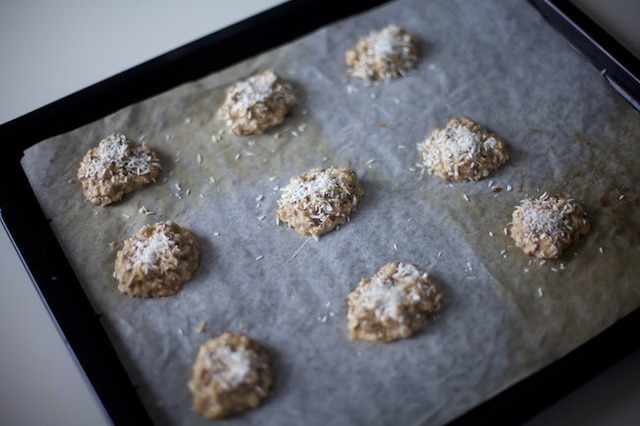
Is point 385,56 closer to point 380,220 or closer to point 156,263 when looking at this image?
point 380,220

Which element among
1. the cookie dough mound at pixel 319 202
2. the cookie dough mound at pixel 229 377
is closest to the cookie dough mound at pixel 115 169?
the cookie dough mound at pixel 319 202

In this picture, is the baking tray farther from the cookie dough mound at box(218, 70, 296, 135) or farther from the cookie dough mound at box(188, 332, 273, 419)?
the cookie dough mound at box(188, 332, 273, 419)

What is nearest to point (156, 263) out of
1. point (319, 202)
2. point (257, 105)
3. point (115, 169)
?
point (115, 169)

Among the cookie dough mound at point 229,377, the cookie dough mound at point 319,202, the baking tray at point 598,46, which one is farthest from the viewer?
the baking tray at point 598,46

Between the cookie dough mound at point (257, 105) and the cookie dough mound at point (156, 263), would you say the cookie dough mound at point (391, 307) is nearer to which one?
the cookie dough mound at point (156, 263)

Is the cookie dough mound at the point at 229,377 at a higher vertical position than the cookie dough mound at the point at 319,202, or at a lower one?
lower

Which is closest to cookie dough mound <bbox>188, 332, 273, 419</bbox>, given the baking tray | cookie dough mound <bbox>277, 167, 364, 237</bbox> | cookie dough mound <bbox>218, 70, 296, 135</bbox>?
cookie dough mound <bbox>277, 167, 364, 237</bbox>
